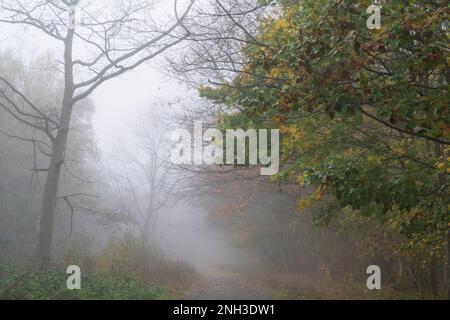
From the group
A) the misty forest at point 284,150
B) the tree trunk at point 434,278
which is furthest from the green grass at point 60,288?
the tree trunk at point 434,278

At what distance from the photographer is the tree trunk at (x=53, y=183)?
40.6 feet

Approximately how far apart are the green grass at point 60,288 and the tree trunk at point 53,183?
98 centimetres

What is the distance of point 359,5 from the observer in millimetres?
5793

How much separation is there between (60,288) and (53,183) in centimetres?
380

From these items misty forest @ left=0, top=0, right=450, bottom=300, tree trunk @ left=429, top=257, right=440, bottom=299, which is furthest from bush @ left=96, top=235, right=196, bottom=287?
tree trunk @ left=429, top=257, right=440, bottom=299

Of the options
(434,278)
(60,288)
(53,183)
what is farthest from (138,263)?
(434,278)

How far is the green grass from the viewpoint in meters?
9.42

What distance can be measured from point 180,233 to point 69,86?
45.5 metres

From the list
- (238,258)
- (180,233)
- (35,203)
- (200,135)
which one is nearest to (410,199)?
(200,135)

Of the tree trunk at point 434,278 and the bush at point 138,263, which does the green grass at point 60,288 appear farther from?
the tree trunk at point 434,278

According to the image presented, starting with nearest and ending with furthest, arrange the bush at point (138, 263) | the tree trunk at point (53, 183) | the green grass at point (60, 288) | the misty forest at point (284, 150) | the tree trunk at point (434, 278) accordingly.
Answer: the misty forest at point (284, 150)
the green grass at point (60, 288)
the tree trunk at point (53, 183)
the tree trunk at point (434, 278)
the bush at point (138, 263)

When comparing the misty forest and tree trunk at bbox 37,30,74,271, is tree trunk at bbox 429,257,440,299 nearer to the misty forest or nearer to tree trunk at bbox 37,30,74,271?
the misty forest

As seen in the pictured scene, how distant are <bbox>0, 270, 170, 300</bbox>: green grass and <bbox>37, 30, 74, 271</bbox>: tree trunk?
98 cm

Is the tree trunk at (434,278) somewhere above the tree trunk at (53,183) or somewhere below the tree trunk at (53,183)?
below
